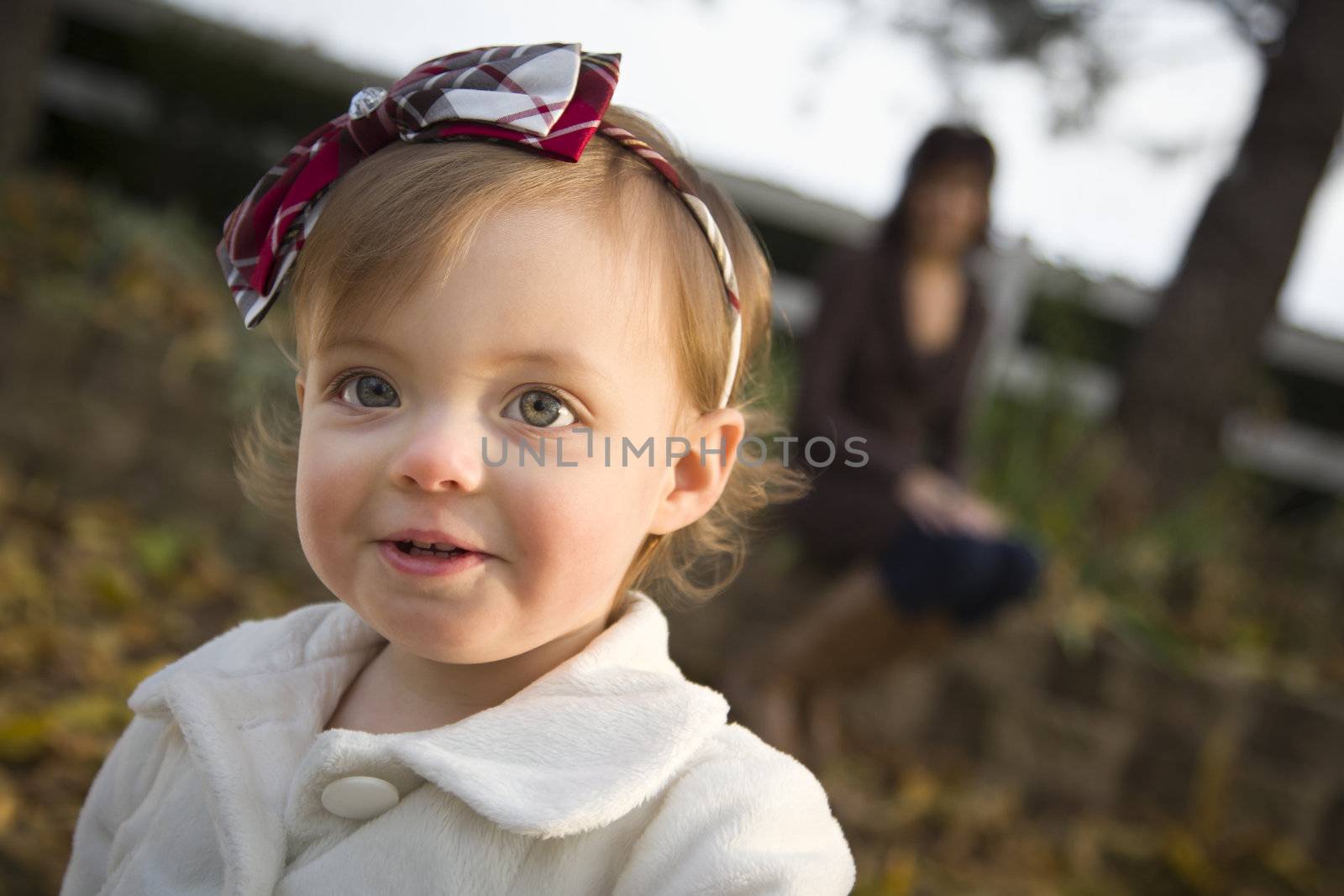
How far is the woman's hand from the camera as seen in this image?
297cm

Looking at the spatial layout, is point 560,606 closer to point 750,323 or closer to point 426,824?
point 426,824

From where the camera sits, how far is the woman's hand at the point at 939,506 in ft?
9.76

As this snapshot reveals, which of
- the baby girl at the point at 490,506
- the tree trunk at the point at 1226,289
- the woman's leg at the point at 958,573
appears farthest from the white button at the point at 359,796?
the tree trunk at the point at 1226,289

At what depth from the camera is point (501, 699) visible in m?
1.32

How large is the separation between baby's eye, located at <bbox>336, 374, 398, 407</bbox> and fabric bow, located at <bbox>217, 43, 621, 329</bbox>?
0.16 m

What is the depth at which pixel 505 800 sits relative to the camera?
1.08m

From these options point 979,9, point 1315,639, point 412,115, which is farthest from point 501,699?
point 979,9

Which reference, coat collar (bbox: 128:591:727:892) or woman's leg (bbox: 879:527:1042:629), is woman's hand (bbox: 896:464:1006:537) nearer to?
woman's leg (bbox: 879:527:1042:629)

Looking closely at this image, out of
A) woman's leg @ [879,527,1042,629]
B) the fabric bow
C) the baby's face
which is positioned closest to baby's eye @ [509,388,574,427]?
the baby's face

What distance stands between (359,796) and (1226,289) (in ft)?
16.2

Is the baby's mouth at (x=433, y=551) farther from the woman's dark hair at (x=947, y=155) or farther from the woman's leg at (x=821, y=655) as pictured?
the woman's dark hair at (x=947, y=155)

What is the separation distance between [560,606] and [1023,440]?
3.88 metres

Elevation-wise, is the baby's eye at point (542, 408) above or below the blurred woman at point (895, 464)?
above

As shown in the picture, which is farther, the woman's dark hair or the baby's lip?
the woman's dark hair
